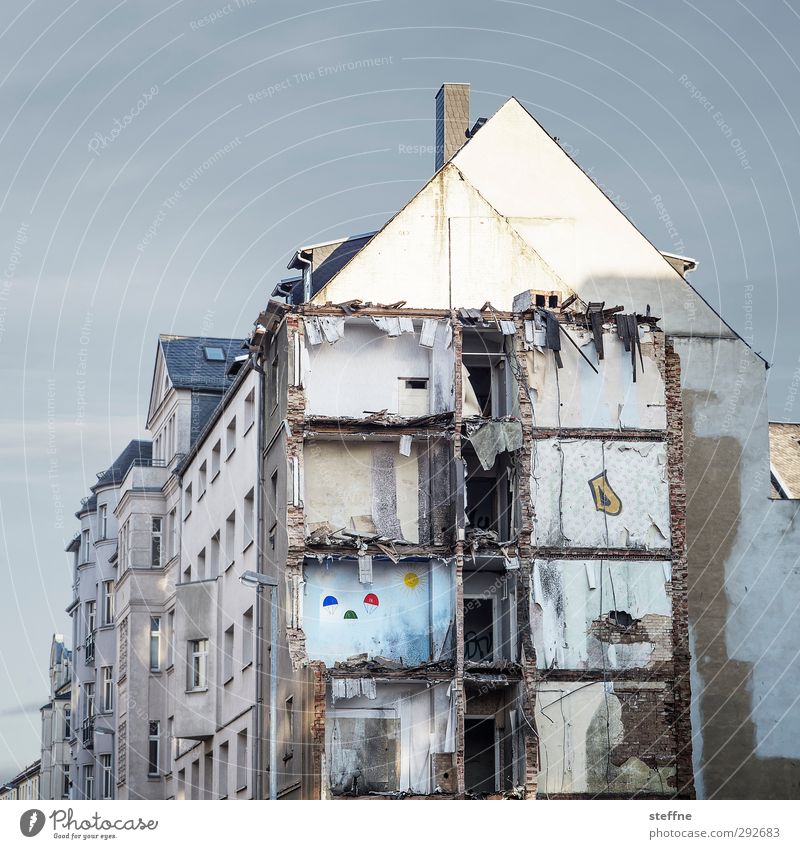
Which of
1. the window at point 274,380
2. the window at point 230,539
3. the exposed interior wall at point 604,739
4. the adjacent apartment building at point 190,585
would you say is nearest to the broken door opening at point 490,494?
Answer: the exposed interior wall at point 604,739

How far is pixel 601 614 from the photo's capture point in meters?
38.5

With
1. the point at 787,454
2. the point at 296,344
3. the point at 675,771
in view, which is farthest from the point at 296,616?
the point at 787,454

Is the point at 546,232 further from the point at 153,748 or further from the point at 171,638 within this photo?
the point at 153,748

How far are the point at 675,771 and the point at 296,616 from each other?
9.38 meters

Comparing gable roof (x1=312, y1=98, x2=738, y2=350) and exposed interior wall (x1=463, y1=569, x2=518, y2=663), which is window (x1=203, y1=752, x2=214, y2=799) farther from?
gable roof (x1=312, y1=98, x2=738, y2=350)

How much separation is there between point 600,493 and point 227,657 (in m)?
12.6

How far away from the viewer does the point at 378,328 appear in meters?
39.7

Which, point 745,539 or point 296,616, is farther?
point 745,539

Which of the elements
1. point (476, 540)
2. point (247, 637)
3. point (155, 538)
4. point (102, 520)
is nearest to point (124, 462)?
point (102, 520)

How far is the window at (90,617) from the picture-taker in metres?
65.5
